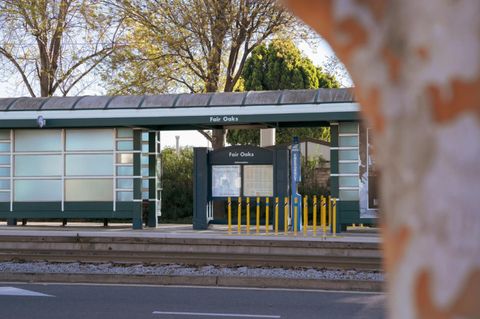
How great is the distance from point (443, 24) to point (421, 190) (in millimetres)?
356

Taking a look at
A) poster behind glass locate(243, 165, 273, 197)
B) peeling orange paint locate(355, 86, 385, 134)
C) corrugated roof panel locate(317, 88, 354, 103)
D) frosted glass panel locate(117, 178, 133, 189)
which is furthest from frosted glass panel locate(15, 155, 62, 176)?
peeling orange paint locate(355, 86, 385, 134)

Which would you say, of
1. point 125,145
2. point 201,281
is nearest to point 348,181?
point 125,145

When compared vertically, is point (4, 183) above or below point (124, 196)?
above

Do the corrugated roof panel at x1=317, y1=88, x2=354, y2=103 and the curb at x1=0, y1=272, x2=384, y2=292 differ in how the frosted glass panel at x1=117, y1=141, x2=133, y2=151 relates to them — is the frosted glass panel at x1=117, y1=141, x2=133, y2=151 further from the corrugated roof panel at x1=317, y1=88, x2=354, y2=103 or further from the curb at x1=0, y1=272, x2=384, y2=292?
the curb at x1=0, y1=272, x2=384, y2=292

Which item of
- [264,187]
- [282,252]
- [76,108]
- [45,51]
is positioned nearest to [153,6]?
[45,51]

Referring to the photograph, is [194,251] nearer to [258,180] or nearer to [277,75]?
[258,180]

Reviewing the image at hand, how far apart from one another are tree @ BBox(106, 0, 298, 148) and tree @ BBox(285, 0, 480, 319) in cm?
2581

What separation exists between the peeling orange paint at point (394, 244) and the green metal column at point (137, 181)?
62.5ft

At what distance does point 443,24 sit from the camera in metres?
1.47

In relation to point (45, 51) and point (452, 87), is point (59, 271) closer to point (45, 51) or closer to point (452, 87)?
point (452, 87)

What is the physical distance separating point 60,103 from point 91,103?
970 millimetres

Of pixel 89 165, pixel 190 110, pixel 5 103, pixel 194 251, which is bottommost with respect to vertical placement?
pixel 194 251

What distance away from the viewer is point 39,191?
21.1 meters

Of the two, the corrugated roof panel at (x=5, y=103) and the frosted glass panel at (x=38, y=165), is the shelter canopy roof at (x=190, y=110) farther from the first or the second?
the frosted glass panel at (x=38, y=165)
